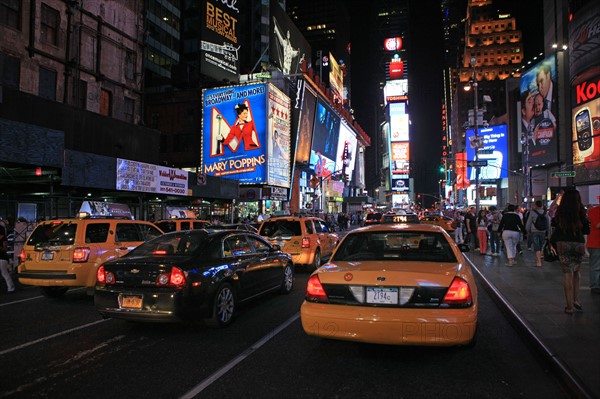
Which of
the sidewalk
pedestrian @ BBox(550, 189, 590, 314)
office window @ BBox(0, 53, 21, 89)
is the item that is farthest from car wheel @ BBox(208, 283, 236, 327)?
office window @ BBox(0, 53, 21, 89)

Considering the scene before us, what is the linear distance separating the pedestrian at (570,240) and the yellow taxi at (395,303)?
2368mm

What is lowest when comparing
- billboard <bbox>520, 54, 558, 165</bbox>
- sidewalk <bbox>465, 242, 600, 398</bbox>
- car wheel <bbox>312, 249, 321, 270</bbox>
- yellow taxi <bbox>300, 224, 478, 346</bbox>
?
sidewalk <bbox>465, 242, 600, 398</bbox>

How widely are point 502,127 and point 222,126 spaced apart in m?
55.4

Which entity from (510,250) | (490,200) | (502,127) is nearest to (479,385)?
(510,250)

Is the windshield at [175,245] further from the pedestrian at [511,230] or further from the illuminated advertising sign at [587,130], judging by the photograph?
the illuminated advertising sign at [587,130]

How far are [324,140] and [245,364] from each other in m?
58.5

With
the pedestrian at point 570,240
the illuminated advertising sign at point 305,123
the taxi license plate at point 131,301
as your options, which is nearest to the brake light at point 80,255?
the taxi license plate at point 131,301

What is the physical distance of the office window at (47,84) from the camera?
21250 millimetres

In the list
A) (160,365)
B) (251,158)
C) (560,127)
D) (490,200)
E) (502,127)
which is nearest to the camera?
(160,365)

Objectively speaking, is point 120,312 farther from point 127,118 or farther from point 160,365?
point 127,118

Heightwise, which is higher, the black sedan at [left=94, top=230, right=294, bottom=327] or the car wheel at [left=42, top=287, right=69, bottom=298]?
the black sedan at [left=94, top=230, right=294, bottom=327]

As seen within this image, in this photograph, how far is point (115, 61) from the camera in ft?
86.0

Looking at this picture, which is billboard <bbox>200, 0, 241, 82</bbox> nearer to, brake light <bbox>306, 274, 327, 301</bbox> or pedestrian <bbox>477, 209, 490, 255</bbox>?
pedestrian <bbox>477, 209, 490, 255</bbox>

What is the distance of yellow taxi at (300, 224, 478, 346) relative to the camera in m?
4.26
